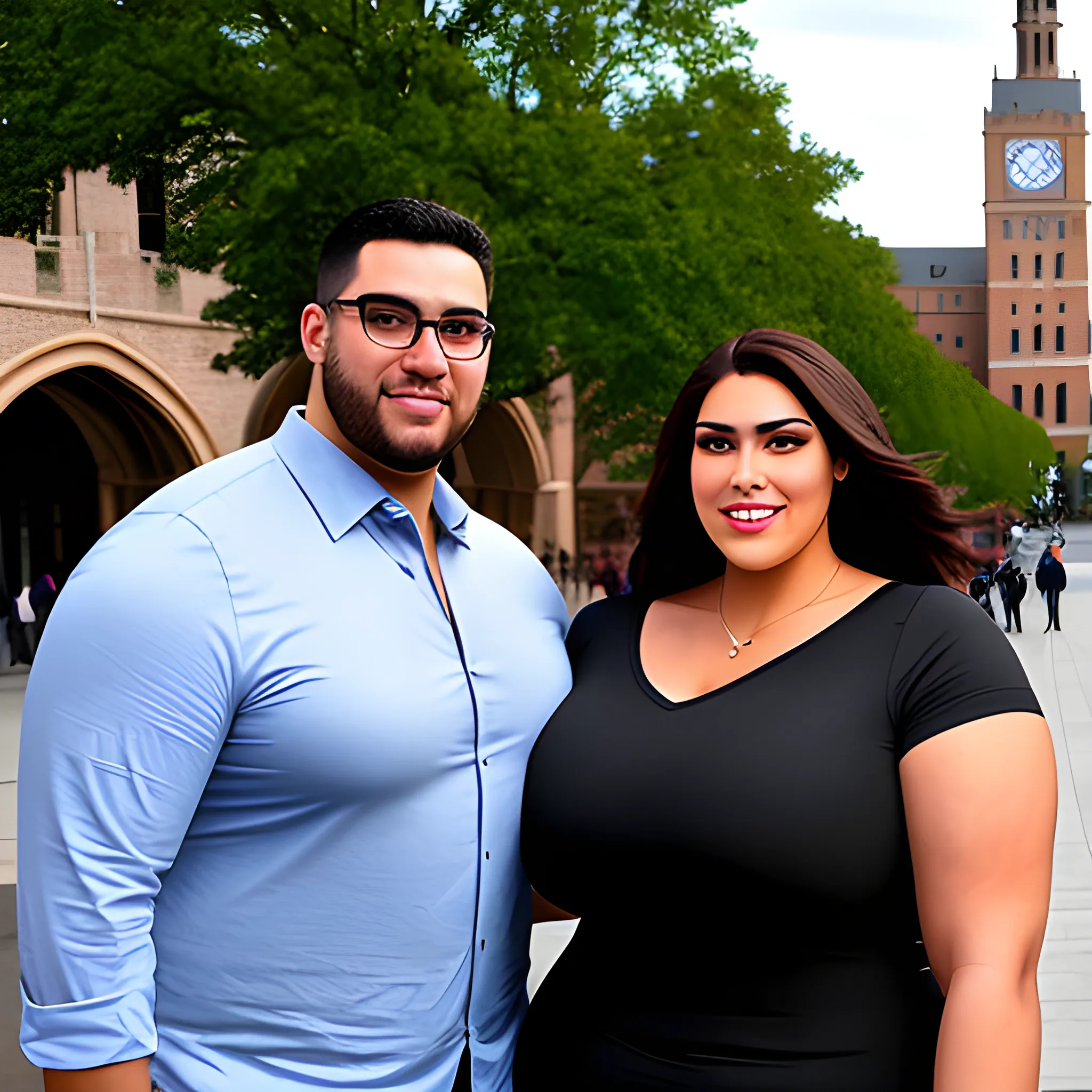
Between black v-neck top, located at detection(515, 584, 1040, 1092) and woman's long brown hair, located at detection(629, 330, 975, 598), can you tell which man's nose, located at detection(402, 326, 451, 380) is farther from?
black v-neck top, located at detection(515, 584, 1040, 1092)

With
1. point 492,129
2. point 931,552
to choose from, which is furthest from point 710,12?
point 931,552

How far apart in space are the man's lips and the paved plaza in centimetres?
88

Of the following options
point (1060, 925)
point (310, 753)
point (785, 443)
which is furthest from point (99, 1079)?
point (1060, 925)

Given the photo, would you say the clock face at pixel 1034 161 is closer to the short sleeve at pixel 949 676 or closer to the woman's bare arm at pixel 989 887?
the short sleeve at pixel 949 676

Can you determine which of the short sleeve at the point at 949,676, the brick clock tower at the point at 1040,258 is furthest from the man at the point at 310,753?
the brick clock tower at the point at 1040,258

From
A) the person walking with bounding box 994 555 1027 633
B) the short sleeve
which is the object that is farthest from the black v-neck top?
the person walking with bounding box 994 555 1027 633

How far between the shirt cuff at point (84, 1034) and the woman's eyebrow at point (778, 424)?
1.25m

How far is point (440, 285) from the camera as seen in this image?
7.08ft

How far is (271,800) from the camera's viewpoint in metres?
1.98

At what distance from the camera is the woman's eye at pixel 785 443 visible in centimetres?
218

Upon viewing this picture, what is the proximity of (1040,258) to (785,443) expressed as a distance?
222 ft

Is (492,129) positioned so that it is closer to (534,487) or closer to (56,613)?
(534,487)

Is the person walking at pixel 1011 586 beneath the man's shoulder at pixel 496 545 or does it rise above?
beneath

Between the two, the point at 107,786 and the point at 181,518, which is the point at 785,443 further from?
the point at 107,786
